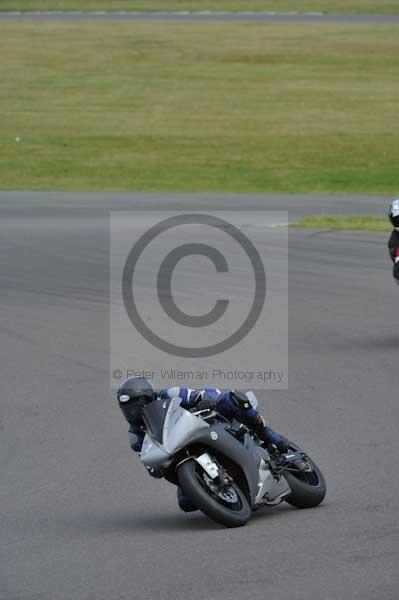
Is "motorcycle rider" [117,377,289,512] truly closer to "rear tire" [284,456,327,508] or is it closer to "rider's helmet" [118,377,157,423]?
"rider's helmet" [118,377,157,423]

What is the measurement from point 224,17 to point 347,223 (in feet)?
111

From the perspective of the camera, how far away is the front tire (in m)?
8.32

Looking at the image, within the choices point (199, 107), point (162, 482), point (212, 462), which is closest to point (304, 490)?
point (212, 462)

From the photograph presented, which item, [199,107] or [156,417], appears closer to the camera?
[156,417]

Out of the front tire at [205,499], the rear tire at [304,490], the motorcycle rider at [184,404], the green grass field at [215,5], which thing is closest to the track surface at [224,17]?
the green grass field at [215,5]

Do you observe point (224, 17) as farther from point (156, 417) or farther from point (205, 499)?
point (205, 499)

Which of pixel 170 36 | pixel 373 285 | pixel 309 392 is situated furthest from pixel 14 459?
pixel 170 36

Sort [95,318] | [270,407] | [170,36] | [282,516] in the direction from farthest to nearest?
[170,36]
[95,318]
[270,407]
[282,516]

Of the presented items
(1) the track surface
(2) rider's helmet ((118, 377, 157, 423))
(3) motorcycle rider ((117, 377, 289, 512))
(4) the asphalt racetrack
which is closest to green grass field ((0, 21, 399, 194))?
(1) the track surface

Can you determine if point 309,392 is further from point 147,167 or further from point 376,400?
point 147,167

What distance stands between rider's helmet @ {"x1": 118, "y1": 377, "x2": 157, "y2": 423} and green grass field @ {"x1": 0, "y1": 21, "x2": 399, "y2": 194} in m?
27.5

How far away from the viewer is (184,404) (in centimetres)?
888

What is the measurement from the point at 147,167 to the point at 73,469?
29870 millimetres

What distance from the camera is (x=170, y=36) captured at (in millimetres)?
55031
